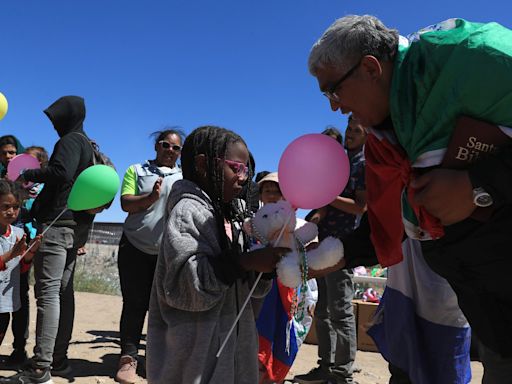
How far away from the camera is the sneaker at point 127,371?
3.65 m

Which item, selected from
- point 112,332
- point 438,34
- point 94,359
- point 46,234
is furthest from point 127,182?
point 438,34

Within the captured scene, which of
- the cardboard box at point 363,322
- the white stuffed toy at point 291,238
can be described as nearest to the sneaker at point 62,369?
the white stuffed toy at point 291,238

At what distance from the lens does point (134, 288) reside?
3902mm

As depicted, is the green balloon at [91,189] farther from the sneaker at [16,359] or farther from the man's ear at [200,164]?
the man's ear at [200,164]

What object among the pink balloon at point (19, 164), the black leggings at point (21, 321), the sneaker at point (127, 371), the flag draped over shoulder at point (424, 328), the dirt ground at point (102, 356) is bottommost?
the dirt ground at point (102, 356)

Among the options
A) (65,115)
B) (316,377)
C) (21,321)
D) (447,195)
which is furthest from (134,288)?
(447,195)

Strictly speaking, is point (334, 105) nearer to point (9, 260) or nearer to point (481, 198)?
point (481, 198)

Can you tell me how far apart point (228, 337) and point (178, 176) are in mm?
2326

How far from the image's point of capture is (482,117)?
1.28 meters

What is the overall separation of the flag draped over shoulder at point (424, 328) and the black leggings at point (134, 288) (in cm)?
202

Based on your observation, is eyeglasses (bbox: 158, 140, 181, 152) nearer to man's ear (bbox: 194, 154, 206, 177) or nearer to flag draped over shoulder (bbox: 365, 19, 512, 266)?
man's ear (bbox: 194, 154, 206, 177)

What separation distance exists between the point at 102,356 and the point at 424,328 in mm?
3210

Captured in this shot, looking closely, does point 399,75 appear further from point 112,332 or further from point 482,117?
point 112,332

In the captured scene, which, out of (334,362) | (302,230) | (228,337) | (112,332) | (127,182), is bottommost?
(112,332)
